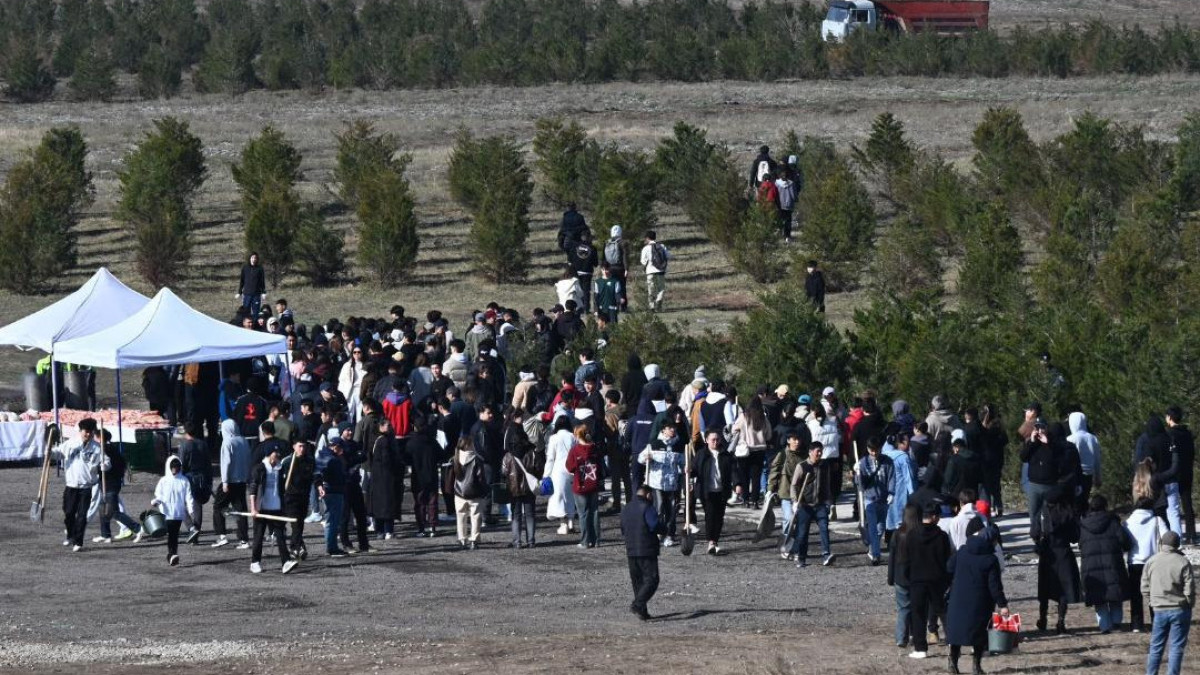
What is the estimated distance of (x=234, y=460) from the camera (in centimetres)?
1791

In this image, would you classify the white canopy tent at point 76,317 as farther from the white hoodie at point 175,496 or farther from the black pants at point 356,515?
the black pants at point 356,515

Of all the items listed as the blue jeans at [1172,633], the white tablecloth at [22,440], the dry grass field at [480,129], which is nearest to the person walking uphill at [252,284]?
the dry grass field at [480,129]

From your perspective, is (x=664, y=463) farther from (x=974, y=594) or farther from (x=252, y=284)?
(x=252, y=284)

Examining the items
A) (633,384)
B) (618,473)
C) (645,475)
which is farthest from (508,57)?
(645,475)

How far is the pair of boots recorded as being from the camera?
44.4ft

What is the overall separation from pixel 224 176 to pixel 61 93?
19.6 metres

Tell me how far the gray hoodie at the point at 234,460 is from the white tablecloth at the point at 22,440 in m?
5.52

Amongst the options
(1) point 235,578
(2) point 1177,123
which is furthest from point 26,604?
(2) point 1177,123

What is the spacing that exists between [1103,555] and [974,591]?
61.5 inches

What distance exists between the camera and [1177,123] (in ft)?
164

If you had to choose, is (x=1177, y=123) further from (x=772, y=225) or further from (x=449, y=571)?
(x=449, y=571)

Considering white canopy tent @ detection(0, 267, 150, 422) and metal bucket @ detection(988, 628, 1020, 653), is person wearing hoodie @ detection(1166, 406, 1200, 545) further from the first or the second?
white canopy tent @ detection(0, 267, 150, 422)

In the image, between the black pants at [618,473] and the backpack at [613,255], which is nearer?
the black pants at [618,473]

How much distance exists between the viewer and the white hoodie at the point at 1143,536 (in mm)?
14602
